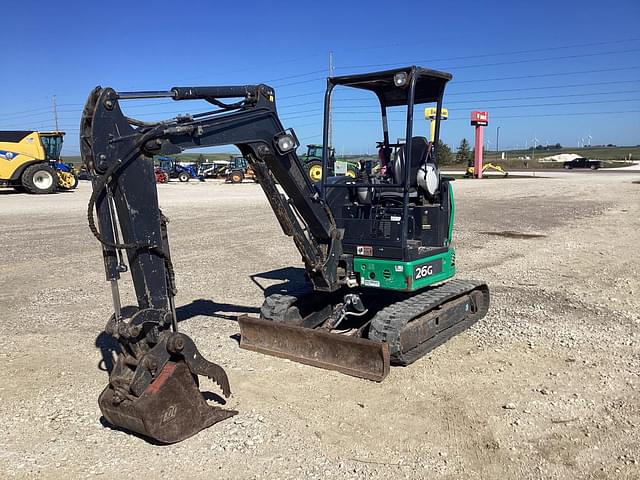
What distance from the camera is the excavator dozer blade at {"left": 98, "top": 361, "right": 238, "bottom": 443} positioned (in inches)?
171

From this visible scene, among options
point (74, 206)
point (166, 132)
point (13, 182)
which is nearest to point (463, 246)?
point (166, 132)

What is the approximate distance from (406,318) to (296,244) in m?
1.36

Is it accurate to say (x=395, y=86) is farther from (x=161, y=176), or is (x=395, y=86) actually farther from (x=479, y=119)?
(x=479, y=119)

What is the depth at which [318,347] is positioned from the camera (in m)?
6.14

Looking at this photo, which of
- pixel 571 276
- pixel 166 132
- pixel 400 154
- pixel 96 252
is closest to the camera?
pixel 166 132

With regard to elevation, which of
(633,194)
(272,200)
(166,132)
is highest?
(166,132)

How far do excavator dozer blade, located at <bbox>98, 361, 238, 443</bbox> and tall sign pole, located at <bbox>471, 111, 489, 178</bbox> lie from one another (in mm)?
45037

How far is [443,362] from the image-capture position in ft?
20.6

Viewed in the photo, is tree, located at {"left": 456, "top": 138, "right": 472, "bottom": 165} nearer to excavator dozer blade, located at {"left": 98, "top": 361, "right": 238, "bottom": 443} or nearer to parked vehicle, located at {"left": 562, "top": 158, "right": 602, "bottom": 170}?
parked vehicle, located at {"left": 562, "top": 158, "right": 602, "bottom": 170}

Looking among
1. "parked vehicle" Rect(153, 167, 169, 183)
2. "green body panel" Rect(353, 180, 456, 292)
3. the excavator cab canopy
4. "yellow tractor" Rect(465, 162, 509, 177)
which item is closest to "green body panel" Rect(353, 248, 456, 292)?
"green body panel" Rect(353, 180, 456, 292)

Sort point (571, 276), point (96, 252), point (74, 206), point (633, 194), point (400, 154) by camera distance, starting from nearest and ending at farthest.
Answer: point (400, 154)
point (571, 276)
point (96, 252)
point (74, 206)
point (633, 194)

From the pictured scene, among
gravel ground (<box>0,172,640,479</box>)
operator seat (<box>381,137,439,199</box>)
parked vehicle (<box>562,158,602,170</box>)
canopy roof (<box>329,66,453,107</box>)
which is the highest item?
canopy roof (<box>329,66,453,107</box>)

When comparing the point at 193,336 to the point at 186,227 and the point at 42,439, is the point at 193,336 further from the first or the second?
the point at 186,227

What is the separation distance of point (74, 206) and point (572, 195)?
21385 mm
